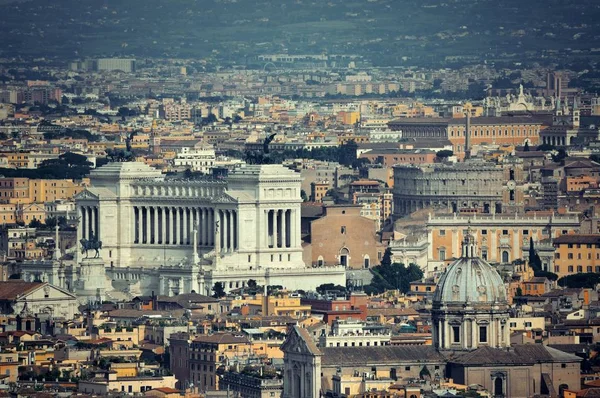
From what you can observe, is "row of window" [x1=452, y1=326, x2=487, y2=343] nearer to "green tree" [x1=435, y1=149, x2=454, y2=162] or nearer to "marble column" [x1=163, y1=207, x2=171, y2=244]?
"marble column" [x1=163, y1=207, x2=171, y2=244]

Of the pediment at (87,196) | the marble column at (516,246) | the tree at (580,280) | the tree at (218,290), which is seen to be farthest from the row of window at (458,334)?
the pediment at (87,196)

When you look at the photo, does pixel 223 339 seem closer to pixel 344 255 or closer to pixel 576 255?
pixel 576 255

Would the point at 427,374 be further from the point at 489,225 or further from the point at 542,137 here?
the point at 542,137

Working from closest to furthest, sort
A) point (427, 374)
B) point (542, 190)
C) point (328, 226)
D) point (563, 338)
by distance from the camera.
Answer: point (427, 374) → point (563, 338) → point (328, 226) → point (542, 190)

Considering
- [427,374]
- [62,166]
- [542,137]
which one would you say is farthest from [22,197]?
[427,374]

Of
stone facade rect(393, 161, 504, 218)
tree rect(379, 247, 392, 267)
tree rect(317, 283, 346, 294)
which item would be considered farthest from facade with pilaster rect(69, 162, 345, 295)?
stone facade rect(393, 161, 504, 218)

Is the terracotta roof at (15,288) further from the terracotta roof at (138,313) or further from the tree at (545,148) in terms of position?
the tree at (545,148)
